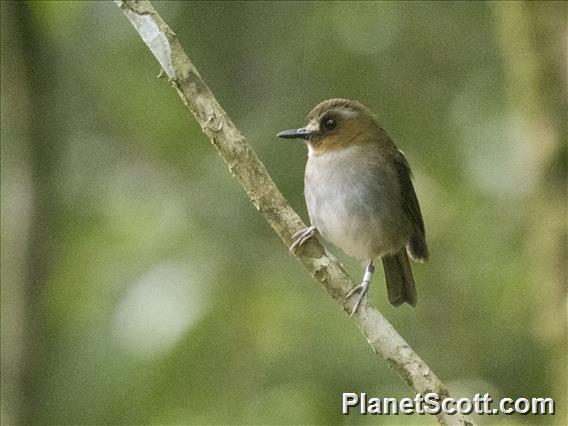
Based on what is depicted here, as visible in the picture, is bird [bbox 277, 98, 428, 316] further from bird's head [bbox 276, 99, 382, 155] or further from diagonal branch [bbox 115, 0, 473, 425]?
diagonal branch [bbox 115, 0, 473, 425]

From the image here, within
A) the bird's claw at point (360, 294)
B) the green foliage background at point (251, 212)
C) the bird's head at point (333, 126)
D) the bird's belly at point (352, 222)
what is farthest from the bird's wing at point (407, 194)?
the bird's claw at point (360, 294)

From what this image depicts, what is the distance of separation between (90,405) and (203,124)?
225 centimetres

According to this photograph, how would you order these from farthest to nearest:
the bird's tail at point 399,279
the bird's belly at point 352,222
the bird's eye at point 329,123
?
1. the bird's tail at point 399,279
2. the bird's eye at point 329,123
3. the bird's belly at point 352,222

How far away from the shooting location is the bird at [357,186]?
15.1 ft

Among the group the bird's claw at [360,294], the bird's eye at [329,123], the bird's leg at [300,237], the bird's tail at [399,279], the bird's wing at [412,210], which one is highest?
the bird's eye at [329,123]

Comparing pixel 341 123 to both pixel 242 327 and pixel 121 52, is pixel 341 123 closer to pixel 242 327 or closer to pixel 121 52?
pixel 242 327

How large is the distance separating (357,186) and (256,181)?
116 centimetres

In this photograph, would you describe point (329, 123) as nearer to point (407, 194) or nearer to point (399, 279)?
point (407, 194)

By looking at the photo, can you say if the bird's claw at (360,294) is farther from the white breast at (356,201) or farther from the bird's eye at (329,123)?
the bird's eye at (329,123)

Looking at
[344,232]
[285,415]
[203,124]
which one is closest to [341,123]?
[344,232]

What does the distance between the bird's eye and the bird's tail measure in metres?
0.73

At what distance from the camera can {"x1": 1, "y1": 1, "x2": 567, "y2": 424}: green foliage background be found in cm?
536

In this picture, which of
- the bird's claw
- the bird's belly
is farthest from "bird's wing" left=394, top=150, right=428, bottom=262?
the bird's claw

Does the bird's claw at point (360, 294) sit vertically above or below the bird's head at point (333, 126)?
below
